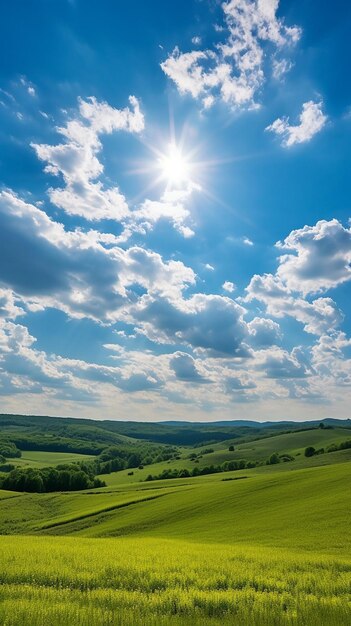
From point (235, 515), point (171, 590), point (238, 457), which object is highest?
point (171, 590)

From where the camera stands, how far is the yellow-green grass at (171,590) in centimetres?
1123

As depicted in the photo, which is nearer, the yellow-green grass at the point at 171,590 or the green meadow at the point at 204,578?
the yellow-green grass at the point at 171,590

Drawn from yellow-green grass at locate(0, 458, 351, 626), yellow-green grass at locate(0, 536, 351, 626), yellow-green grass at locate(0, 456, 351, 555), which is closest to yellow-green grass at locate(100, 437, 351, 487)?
yellow-green grass at locate(0, 456, 351, 555)

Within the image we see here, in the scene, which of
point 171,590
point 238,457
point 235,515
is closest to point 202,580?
point 171,590

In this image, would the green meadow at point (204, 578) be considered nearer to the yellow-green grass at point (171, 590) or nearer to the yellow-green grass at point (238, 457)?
the yellow-green grass at point (171, 590)

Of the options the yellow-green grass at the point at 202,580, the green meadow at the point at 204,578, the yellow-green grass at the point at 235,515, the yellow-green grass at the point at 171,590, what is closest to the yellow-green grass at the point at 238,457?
the yellow-green grass at the point at 235,515

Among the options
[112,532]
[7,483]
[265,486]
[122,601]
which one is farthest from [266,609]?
[7,483]

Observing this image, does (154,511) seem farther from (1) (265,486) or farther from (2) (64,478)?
(2) (64,478)

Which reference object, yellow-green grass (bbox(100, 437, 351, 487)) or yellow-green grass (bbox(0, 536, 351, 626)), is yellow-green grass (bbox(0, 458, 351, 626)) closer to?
yellow-green grass (bbox(0, 536, 351, 626))

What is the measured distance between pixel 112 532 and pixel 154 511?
1032 cm

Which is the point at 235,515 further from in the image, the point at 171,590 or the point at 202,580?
the point at 171,590

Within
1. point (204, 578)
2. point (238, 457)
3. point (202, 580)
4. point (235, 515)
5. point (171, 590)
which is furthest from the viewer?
point (238, 457)

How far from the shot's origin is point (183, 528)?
49469 millimetres

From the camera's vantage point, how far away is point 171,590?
47.5 feet
